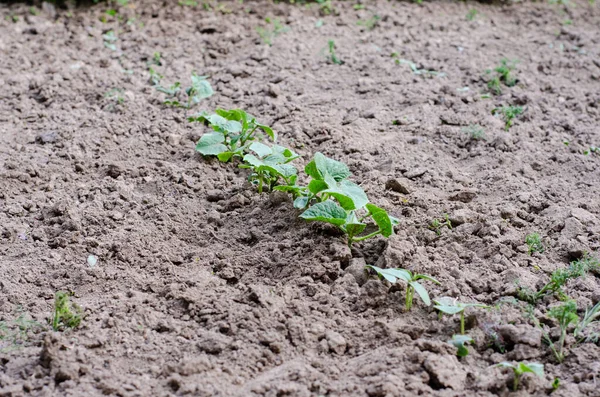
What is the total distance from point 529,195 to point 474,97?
1.08 m

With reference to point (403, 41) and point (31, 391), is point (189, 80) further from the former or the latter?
point (31, 391)

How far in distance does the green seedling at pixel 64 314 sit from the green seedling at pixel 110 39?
7.87 ft

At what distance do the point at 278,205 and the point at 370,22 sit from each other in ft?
8.04

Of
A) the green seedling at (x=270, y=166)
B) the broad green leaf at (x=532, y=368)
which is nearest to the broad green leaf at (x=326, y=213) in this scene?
the green seedling at (x=270, y=166)

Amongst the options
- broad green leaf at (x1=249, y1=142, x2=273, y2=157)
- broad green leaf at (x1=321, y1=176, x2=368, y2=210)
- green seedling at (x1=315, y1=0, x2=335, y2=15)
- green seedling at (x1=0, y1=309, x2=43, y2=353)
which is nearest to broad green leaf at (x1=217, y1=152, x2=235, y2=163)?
broad green leaf at (x1=249, y1=142, x2=273, y2=157)

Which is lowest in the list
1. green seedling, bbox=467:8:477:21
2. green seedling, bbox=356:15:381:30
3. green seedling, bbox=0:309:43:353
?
green seedling, bbox=0:309:43:353

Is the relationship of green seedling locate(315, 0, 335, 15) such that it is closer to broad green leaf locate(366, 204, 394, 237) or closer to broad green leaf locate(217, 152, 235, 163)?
broad green leaf locate(217, 152, 235, 163)

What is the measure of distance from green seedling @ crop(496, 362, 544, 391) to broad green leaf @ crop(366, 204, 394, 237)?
2.28 ft

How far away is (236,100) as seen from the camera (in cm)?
389

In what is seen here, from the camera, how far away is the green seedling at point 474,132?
3561 mm

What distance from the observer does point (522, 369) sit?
2080 mm

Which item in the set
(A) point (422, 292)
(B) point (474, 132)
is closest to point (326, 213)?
(A) point (422, 292)

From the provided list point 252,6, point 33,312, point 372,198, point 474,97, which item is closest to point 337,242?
point 372,198

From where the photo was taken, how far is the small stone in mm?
3059
